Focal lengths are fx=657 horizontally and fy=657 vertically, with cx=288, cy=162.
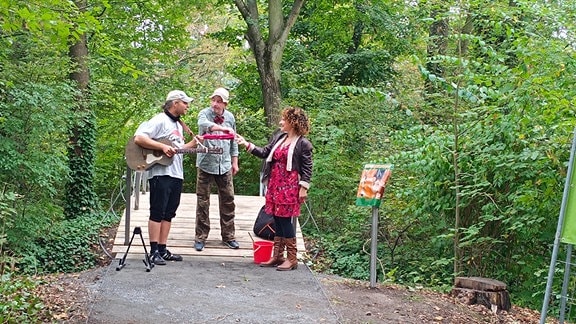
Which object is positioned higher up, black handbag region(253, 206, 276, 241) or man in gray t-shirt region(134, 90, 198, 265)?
man in gray t-shirt region(134, 90, 198, 265)

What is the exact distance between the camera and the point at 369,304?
6074 mm

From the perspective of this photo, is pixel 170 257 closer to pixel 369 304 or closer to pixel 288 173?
pixel 288 173

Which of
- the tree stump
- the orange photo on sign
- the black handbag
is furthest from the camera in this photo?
the black handbag

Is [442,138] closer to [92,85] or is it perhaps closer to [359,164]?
[359,164]

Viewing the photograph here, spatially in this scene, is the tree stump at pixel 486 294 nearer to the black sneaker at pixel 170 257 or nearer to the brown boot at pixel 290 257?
the brown boot at pixel 290 257

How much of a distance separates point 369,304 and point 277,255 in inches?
56.1

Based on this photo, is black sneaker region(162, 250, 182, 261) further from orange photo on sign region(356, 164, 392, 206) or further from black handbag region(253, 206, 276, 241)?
orange photo on sign region(356, 164, 392, 206)

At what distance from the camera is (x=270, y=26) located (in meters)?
14.5

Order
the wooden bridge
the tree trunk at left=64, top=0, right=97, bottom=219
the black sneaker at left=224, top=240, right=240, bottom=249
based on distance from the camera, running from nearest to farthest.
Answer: the wooden bridge → the black sneaker at left=224, top=240, right=240, bottom=249 → the tree trunk at left=64, top=0, right=97, bottom=219

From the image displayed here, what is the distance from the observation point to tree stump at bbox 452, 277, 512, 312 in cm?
654

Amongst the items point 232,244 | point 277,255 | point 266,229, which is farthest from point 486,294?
point 232,244

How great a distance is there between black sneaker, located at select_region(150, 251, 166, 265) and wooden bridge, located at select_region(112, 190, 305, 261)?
0.54 metres

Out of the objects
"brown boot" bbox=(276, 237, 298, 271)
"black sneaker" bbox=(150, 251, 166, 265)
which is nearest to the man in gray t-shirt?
"black sneaker" bbox=(150, 251, 166, 265)

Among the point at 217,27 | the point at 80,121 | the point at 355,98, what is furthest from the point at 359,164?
the point at 217,27
